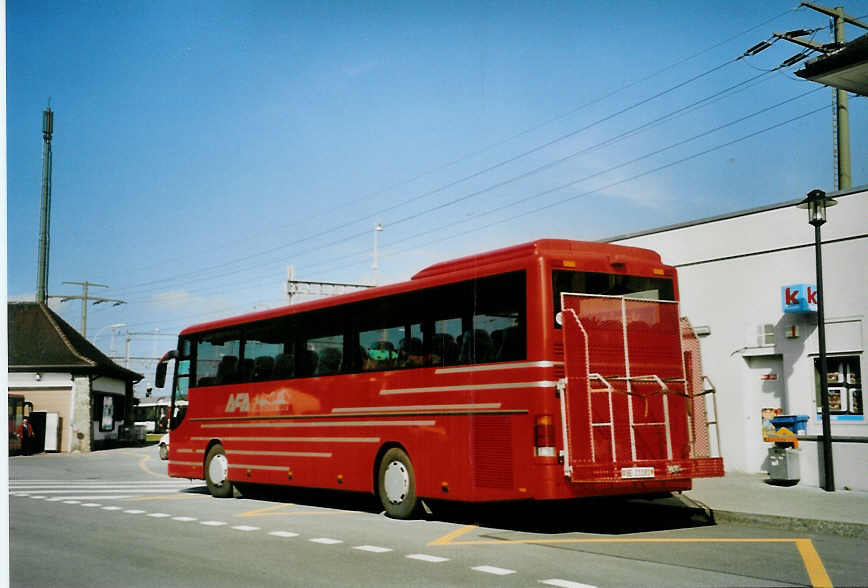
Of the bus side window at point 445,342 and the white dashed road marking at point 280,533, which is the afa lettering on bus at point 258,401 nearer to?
the white dashed road marking at point 280,533

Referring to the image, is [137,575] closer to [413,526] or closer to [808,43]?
[413,526]

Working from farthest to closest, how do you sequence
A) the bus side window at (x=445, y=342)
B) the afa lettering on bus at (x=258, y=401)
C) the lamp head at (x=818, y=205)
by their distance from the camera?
the afa lettering on bus at (x=258, y=401)
the lamp head at (x=818, y=205)
the bus side window at (x=445, y=342)

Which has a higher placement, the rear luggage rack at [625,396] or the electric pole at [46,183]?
the electric pole at [46,183]

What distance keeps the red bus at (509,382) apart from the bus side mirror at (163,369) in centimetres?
560

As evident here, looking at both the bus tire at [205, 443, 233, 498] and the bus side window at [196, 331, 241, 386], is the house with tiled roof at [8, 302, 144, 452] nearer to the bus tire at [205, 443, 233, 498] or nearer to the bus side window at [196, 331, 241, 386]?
the bus side window at [196, 331, 241, 386]

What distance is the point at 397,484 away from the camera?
45.9ft

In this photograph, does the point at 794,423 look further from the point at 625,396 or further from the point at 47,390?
the point at 47,390

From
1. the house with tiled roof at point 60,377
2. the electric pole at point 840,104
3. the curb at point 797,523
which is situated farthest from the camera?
the house with tiled roof at point 60,377

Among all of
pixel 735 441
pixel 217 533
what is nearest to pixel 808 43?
pixel 735 441

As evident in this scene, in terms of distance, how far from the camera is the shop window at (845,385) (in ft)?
55.1

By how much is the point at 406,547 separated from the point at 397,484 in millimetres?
3437

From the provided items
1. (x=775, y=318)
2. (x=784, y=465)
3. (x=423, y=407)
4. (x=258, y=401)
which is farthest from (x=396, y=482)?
(x=775, y=318)

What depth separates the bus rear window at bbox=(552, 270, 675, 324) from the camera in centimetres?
1205

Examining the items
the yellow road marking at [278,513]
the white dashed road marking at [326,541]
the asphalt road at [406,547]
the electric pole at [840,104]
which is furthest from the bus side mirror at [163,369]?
the electric pole at [840,104]
